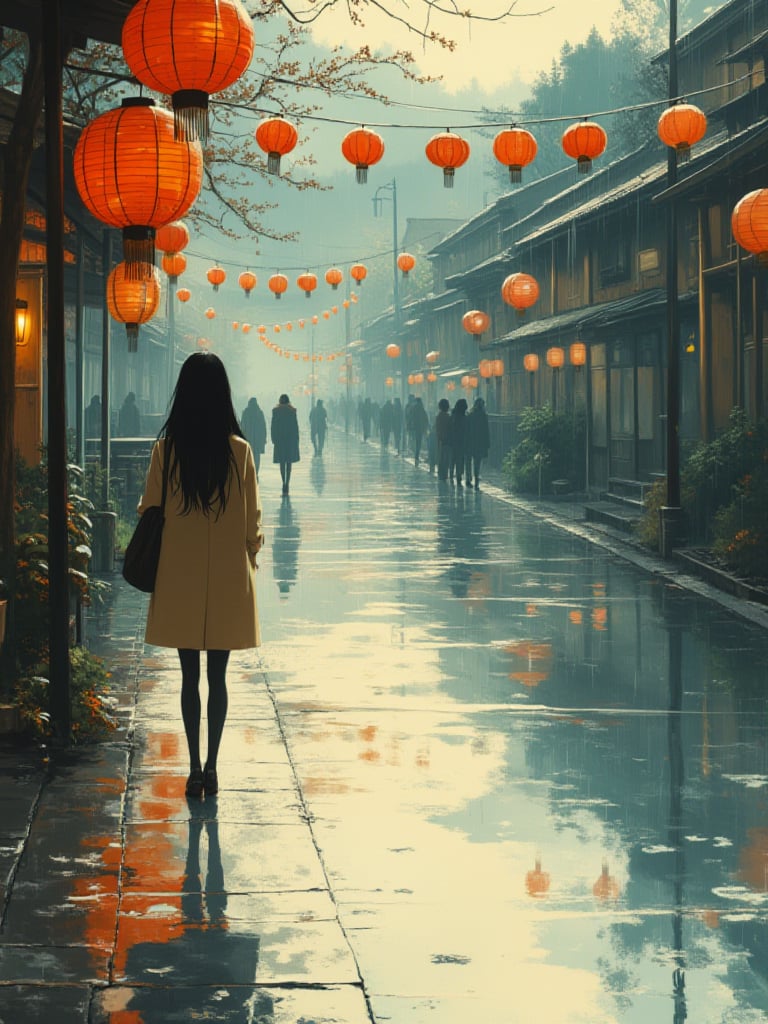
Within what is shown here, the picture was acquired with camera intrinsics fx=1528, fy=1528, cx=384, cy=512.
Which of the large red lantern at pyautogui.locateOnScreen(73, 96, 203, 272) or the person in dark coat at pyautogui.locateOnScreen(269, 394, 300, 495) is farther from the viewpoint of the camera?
the person in dark coat at pyautogui.locateOnScreen(269, 394, 300, 495)

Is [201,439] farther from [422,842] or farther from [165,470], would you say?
[422,842]

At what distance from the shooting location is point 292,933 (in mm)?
5051

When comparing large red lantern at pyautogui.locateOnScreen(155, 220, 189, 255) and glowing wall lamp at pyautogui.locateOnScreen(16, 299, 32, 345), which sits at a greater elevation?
large red lantern at pyautogui.locateOnScreen(155, 220, 189, 255)

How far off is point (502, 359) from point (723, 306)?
837 inches

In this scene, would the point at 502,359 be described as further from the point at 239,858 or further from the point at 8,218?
the point at 239,858

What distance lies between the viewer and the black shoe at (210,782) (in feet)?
23.0

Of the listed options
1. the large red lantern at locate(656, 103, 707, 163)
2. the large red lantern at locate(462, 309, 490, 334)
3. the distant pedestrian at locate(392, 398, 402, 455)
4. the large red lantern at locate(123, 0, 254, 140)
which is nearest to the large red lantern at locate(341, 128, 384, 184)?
the large red lantern at locate(656, 103, 707, 163)

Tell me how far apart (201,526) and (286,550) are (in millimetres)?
12624

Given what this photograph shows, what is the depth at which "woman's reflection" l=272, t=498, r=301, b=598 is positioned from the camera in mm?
16250

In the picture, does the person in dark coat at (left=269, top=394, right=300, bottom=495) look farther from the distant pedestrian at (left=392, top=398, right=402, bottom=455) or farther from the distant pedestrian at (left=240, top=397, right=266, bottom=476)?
the distant pedestrian at (left=392, top=398, right=402, bottom=455)

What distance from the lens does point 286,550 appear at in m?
19.5

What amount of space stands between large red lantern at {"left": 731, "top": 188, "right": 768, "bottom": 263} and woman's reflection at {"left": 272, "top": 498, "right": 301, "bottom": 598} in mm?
5834

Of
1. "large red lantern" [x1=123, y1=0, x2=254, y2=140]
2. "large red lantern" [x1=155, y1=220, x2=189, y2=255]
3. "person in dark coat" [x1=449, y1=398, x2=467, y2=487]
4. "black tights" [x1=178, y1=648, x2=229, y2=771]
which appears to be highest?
"large red lantern" [x1=155, y1=220, x2=189, y2=255]

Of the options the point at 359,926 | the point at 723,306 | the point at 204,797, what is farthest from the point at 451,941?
the point at 723,306
